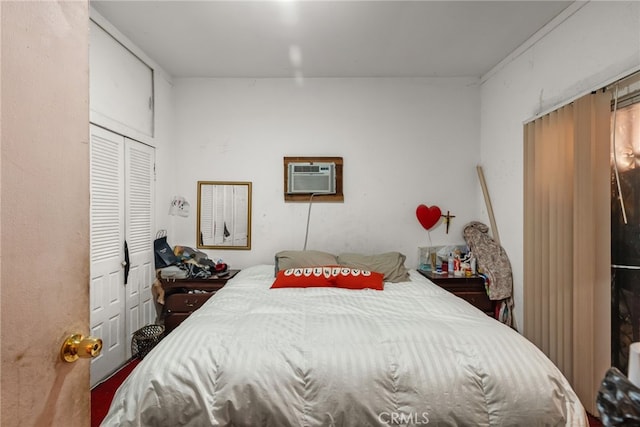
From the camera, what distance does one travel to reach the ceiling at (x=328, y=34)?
219 centimetres

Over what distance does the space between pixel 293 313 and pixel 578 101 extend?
7.20 ft

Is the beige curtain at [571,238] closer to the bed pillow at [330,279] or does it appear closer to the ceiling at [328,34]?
the ceiling at [328,34]

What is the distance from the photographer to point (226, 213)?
3.35 meters

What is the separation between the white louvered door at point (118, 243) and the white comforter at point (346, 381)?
119 cm

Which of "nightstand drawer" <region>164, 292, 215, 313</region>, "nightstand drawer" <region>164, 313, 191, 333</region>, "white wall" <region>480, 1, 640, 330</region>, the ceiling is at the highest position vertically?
the ceiling

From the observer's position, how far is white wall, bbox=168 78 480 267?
3342mm

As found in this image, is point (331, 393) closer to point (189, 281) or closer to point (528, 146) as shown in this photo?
point (189, 281)

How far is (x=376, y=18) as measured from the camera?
230 centimetres

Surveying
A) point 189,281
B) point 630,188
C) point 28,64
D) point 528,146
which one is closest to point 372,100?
point 528,146

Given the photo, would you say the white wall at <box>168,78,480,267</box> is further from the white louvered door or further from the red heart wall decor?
the white louvered door

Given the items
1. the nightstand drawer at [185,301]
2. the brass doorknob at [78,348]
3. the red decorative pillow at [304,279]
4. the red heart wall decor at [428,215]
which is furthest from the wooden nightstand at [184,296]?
the brass doorknob at [78,348]

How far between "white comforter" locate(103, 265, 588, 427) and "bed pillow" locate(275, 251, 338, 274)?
4.14 feet

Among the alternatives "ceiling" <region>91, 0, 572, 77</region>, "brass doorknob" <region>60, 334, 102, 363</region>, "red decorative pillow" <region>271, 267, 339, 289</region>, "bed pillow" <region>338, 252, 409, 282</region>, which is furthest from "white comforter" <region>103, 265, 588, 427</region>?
"ceiling" <region>91, 0, 572, 77</region>

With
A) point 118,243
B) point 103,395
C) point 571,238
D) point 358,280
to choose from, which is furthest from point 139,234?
point 571,238
